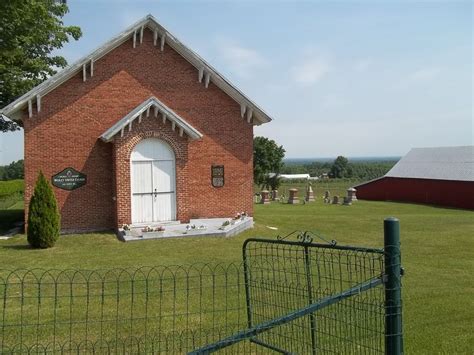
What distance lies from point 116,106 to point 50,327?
452 inches

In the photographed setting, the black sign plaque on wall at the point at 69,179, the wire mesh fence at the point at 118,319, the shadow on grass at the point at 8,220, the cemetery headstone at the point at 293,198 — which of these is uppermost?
the black sign plaque on wall at the point at 69,179

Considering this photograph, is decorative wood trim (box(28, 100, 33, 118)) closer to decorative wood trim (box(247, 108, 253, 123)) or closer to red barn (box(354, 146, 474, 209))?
decorative wood trim (box(247, 108, 253, 123))

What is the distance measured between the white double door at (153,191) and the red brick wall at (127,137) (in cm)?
30

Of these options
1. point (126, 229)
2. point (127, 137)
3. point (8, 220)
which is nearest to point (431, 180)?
point (127, 137)

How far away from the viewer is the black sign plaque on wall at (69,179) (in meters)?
16.6

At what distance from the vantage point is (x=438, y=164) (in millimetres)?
39625

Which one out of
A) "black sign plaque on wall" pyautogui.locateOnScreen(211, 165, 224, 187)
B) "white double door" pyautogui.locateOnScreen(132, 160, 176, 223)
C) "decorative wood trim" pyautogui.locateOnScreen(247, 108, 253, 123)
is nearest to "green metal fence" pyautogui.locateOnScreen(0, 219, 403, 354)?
"white double door" pyautogui.locateOnScreen(132, 160, 176, 223)

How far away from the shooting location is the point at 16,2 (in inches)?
686

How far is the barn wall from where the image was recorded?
111 ft

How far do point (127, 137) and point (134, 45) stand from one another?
3.52m

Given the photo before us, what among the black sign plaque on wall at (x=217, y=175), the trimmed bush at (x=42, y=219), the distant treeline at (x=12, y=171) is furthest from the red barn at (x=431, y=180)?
the distant treeline at (x=12, y=171)

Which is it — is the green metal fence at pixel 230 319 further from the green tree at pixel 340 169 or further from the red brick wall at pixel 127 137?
the green tree at pixel 340 169

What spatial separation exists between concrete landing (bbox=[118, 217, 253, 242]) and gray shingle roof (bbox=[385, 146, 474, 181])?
22.7 meters

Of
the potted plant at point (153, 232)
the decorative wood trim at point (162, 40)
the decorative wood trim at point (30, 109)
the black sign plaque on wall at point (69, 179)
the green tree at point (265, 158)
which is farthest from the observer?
the green tree at point (265, 158)
